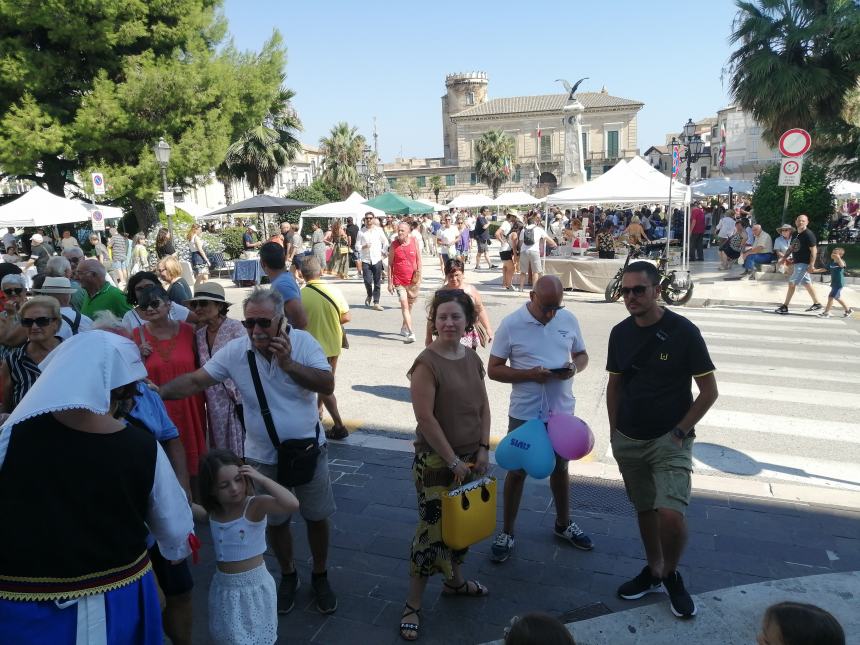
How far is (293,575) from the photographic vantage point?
3.54 meters

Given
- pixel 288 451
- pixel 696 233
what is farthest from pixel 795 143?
pixel 288 451

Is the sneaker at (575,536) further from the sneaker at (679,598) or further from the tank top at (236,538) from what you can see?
the tank top at (236,538)

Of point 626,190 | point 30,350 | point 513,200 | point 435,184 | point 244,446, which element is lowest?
point 244,446

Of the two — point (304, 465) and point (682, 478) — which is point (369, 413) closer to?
point (304, 465)

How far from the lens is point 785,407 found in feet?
22.3

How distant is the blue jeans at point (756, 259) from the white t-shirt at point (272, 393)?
1517 centimetres

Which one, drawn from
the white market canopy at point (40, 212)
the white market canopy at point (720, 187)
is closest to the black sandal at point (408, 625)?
the white market canopy at point (40, 212)

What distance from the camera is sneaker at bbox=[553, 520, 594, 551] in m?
4.01

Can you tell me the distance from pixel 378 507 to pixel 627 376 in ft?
6.81

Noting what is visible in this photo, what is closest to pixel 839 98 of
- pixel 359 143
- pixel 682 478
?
pixel 682 478

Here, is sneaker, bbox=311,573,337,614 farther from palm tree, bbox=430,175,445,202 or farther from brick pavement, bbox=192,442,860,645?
palm tree, bbox=430,175,445,202

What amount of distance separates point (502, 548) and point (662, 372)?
1437mm

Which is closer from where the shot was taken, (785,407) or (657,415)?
(657,415)

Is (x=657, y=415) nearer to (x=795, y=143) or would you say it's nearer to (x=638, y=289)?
(x=638, y=289)
